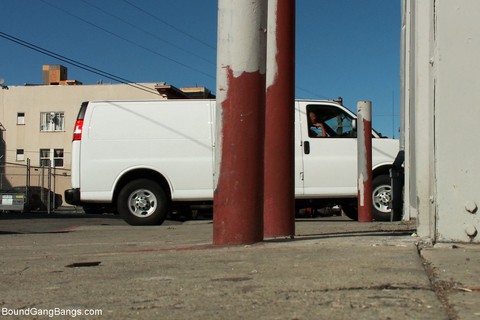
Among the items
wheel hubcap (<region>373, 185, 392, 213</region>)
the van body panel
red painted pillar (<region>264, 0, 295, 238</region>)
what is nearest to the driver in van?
wheel hubcap (<region>373, 185, 392, 213</region>)

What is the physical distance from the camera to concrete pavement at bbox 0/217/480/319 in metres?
2.93

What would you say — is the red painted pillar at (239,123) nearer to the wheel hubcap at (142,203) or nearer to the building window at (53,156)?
the wheel hubcap at (142,203)

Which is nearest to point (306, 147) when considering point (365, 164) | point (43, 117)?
point (365, 164)

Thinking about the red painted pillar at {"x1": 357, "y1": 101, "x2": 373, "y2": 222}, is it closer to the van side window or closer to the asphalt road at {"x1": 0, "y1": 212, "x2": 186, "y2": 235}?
the van side window

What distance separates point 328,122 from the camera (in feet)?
37.5

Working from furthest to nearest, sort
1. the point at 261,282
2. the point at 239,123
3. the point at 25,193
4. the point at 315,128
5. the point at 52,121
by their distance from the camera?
1. the point at 52,121
2. the point at 25,193
3. the point at 315,128
4. the point at 239,123
5. the point at 261,282

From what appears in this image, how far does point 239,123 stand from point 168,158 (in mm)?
6038

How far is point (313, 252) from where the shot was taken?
15.5 feet

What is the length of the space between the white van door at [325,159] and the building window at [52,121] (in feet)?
114

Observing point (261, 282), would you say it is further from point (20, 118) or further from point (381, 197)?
point (20, 118)

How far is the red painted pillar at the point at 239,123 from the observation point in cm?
504

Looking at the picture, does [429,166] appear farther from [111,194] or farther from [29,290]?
[111,194]

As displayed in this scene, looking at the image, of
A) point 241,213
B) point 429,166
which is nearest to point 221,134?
point 241,213

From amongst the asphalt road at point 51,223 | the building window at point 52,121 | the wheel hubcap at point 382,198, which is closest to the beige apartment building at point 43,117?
the building window at point 52,121
